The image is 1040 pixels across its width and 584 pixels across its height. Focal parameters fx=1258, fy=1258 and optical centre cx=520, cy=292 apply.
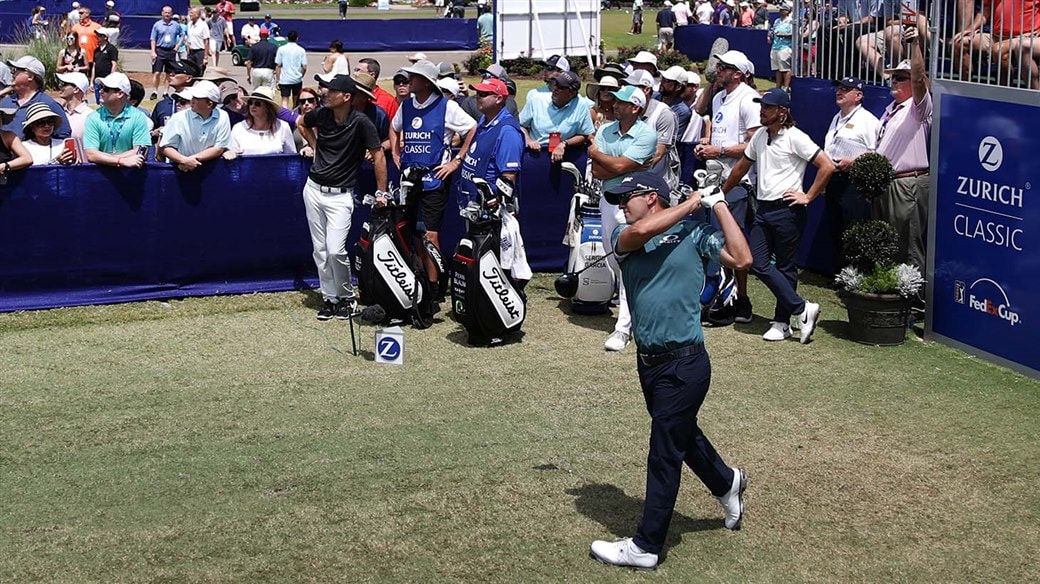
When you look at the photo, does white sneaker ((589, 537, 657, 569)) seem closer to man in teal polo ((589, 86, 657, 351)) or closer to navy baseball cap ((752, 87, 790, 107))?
man in teal polo ((589, 86, 657, 351))

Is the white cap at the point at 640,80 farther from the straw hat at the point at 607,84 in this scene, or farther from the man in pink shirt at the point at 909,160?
the man in pink shirt at the point at 909,160

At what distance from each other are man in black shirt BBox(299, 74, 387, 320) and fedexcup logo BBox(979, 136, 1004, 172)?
4.88 meters

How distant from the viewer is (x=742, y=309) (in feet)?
35.8

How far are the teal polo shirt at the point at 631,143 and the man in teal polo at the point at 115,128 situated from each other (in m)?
4.26

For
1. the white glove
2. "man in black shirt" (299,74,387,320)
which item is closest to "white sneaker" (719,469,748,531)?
the white glove

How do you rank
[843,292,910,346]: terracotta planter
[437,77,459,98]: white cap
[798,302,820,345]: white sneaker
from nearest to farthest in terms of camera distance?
1. [843,292,910,346]: terracotta planter
2. [798,302,820,345]: white sneaker
3. [437,77,459,98]: white cap

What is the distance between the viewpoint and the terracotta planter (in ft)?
32.9

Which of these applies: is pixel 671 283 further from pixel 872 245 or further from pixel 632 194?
pixel 872 245

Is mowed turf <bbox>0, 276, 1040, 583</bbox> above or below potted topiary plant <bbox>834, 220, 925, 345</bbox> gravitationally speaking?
below

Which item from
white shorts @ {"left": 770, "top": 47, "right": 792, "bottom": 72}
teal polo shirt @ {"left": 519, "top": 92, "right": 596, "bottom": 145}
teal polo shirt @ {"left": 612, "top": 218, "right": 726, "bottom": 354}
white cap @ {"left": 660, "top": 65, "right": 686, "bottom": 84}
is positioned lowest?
teal polo shirt @ {"left": 612, "top": 218, "right": 726, "bottom": 354}

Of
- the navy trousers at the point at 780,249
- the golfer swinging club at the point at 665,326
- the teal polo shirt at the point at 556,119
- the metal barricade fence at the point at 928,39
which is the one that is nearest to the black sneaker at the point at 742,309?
the navy trousers at the point at 780,249

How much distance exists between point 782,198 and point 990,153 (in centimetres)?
163

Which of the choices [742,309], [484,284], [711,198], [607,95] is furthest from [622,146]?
[711,198]

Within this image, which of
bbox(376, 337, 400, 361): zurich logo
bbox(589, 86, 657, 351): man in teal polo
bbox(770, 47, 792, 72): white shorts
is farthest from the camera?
bbox(770, 47, 792, 72): white shorts
